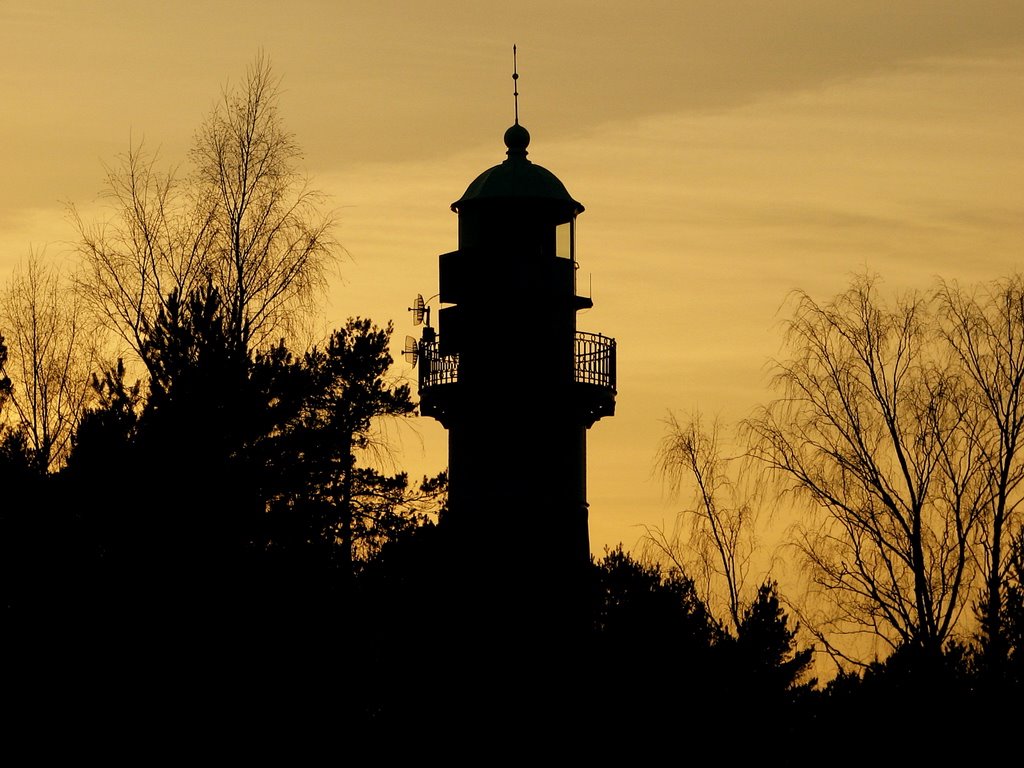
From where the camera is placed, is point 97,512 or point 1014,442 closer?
point 97,512

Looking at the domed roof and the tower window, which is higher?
the domed roof

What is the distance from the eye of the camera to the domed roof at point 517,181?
1519 inches

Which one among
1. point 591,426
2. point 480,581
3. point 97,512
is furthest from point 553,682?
point 97,512

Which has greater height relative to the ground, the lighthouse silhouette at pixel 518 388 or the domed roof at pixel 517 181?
the domed roof at pixel 517 181

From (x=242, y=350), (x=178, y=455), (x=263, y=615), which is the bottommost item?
Result: (x=263, y=615)

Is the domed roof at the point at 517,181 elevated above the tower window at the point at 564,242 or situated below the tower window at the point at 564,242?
above

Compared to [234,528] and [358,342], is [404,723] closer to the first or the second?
[234,528]

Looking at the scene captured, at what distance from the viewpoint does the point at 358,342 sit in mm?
41438

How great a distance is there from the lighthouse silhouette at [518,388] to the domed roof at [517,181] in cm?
3

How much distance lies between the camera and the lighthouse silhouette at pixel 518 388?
124 ft

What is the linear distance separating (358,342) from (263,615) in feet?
42.6

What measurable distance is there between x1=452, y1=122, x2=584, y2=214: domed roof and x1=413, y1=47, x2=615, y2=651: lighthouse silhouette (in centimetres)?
3

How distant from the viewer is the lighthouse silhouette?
37875mm

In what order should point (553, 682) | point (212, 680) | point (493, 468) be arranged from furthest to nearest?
point (493, 468) < point (553, 682) < point (212, 680)
